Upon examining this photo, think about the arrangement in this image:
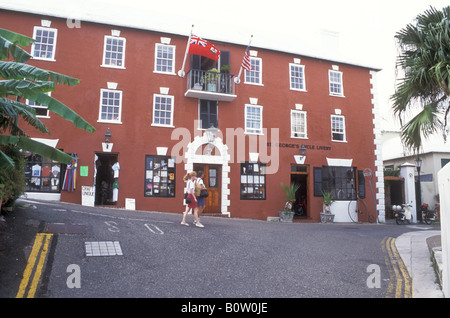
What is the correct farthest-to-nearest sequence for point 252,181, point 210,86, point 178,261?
point 252,181 < point 210,86 < point 178,261

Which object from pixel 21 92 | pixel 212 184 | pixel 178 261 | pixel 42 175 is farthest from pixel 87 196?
pixel 178 261

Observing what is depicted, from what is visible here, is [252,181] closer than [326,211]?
Yes

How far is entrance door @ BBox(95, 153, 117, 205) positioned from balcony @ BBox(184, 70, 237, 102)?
5.13 m

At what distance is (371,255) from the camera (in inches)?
335

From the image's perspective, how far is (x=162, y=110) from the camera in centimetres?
1692

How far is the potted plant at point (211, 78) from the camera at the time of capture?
56.3 ft

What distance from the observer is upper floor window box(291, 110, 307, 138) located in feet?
62.2

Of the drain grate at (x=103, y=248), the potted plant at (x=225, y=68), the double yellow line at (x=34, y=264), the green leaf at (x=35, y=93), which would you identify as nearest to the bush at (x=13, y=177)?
the double yellow line at (x=34, y=264)

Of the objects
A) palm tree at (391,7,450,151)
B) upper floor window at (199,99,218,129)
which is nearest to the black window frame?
upper floor window at (199,99,218,129)

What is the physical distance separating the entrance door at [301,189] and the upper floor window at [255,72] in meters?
5.13

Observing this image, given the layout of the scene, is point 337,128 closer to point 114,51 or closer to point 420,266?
point 114,51

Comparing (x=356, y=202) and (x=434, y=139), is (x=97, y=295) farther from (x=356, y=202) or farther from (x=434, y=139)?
(x=434, y=139)

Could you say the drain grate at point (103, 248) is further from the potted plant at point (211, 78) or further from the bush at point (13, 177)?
the potted plant at point (211, 78)

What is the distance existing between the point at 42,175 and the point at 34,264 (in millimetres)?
10613
